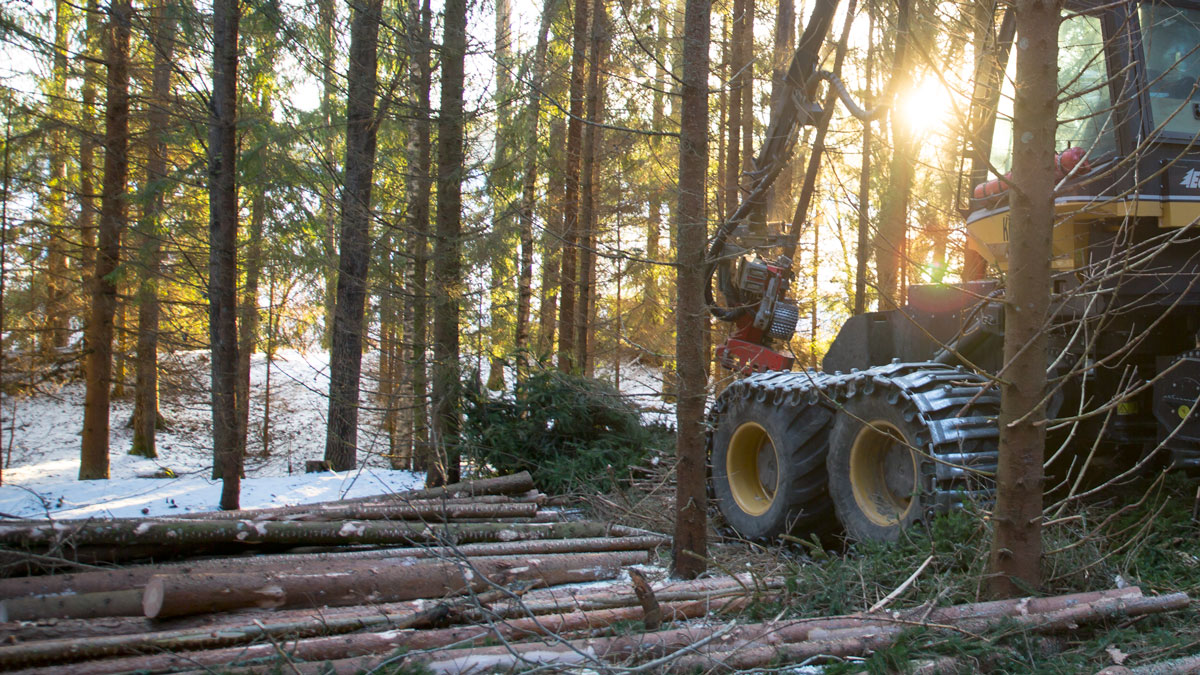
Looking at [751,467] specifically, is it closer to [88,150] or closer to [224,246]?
[224,246]

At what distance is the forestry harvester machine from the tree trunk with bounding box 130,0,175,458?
20.3 ft

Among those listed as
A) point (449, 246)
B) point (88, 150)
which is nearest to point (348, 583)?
point (449, 246)

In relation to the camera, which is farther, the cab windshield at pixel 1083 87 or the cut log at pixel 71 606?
the cab windshield at pixel 1083 87

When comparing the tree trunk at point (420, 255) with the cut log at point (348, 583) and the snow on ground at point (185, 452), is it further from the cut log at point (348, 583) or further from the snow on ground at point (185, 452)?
the cut log at point (348, 583)

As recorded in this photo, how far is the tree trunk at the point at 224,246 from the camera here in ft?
26.3

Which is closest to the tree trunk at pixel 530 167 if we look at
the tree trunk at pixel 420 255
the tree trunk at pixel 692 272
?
the tree trunk at pixel 420 255

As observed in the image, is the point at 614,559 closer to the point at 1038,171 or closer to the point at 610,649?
the point at 610,649

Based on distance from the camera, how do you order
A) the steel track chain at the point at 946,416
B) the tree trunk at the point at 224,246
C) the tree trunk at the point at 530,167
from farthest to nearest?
the tree trunk at the point at 530,167, the tree trunk at the point at 224,246, the steel track chain at the point at 946,416

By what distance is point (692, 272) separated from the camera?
17.6 feet

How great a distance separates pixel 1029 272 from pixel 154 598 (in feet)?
14.4

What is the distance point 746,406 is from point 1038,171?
356 cm

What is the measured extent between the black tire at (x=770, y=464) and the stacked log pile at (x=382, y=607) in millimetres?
931

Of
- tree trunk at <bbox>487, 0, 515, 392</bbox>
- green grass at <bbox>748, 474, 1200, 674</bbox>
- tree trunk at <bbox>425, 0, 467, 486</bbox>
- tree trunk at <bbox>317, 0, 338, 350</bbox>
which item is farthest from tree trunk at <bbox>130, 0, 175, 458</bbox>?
green grass at <bbox>748, 474, 1200, 674</bbox>

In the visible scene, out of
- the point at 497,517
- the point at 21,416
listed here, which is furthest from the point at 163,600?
the point at 21,416
